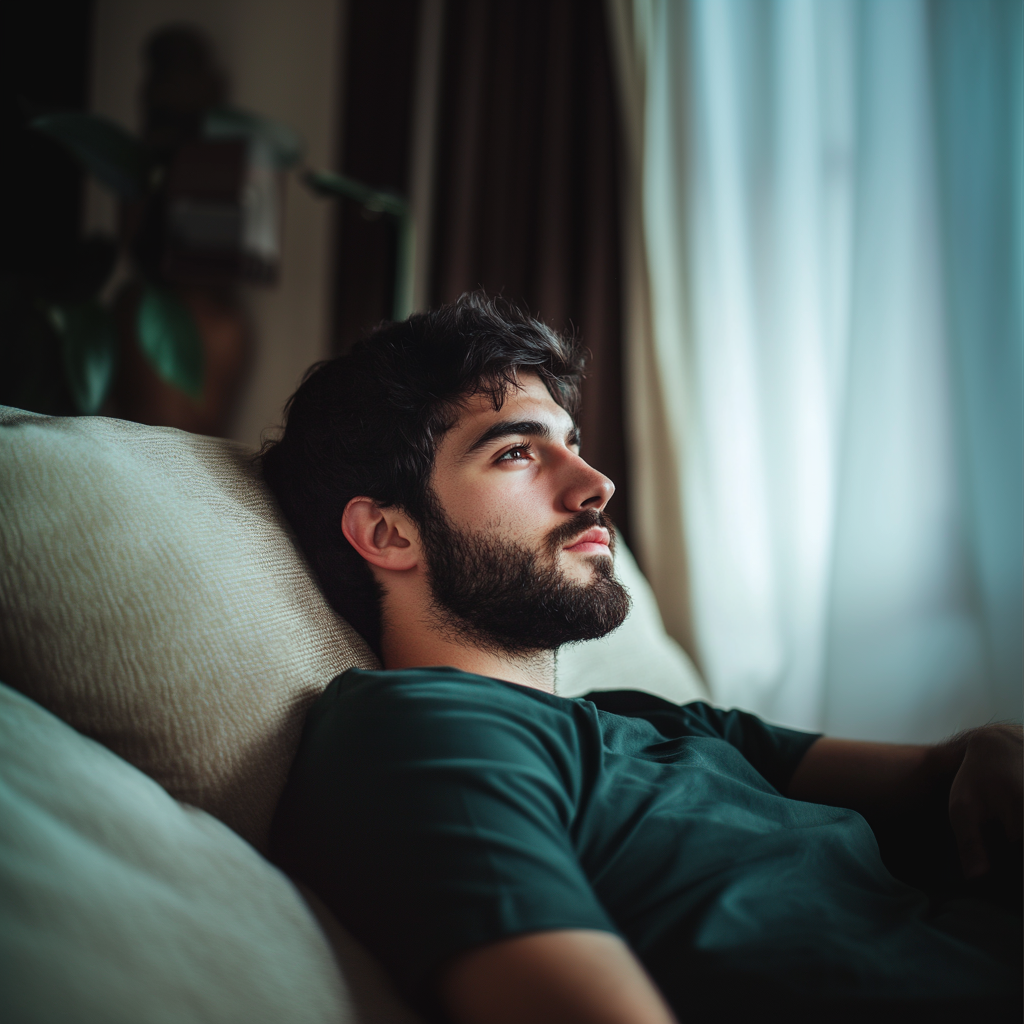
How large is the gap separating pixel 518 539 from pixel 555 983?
0.42 m

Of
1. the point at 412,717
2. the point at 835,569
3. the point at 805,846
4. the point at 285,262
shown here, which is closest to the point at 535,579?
the point at 412,717

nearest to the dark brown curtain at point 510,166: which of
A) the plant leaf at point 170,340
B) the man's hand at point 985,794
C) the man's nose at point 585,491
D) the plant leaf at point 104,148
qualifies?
the plant leaf at point 170,340

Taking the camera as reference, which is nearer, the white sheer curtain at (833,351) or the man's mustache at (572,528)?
the man's mustache at (572,528)

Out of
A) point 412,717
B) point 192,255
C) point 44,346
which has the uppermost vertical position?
point 192,255

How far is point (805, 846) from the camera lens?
0.65m

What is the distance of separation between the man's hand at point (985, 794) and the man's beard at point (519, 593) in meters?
0.36

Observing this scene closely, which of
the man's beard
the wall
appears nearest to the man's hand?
the man's beard

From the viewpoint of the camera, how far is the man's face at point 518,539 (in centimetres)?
79

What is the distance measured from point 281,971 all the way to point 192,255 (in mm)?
1744

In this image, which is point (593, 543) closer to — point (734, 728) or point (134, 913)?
point (734, 728)

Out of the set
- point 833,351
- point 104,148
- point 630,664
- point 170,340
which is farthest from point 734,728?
point 104,148

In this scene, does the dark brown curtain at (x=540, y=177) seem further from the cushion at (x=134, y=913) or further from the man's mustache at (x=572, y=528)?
the cushion at (x=134, y=913)

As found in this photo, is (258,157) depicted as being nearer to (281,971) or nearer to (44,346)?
(44,346)

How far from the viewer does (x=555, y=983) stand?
46cm
